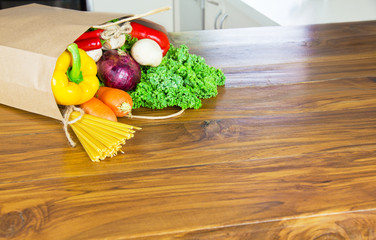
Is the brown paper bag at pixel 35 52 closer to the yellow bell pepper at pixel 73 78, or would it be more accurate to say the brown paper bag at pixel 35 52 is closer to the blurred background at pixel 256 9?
the yellow bell pepper at pixel 73 78

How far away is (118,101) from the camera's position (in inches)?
38.8

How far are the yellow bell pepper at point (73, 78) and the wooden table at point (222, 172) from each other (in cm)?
9

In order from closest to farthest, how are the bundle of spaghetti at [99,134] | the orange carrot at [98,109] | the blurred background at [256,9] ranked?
the bundle of spaghetti at [99,134], the orange carrot at [98,109], the blurred background at [256,9]

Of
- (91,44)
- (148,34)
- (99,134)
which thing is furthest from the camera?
(148,34)

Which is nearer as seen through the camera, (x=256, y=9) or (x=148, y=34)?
(x=148, y=34)

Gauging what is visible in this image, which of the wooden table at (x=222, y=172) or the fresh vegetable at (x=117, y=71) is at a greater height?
the fresh vegetable at (x=117, y=71)

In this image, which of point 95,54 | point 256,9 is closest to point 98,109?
point 95,54

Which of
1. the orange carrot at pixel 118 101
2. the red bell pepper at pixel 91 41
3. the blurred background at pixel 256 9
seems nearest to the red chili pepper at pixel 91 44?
the red bell pepper at pixel 91 41

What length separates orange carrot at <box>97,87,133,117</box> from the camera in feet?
3.23

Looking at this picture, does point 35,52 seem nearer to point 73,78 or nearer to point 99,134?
point 73,78

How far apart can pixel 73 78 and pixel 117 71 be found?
0.40ft

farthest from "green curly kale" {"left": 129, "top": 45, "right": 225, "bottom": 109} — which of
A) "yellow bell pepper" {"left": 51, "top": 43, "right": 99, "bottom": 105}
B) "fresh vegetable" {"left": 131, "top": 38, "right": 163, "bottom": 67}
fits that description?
"yellow bell pepper" {"left": 51, "top": 43, "right": 99, "bottom": 105}

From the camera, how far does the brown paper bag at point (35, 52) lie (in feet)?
3.06

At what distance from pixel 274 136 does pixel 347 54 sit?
0.66 m
